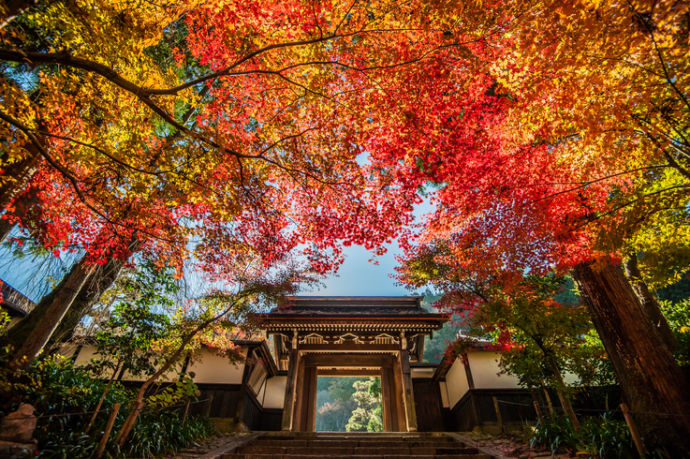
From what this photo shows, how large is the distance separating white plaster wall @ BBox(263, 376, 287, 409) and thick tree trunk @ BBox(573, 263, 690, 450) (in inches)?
461

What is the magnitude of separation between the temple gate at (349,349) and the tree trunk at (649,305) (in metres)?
5.15

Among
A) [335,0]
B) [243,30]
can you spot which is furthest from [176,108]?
[335,0]

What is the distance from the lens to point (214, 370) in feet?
33.9

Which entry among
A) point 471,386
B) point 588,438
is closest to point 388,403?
point 471,386

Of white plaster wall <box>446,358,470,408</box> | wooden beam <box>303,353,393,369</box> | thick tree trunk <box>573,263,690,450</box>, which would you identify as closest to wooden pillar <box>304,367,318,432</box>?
wooden beam <box>303,353,393,369</box>

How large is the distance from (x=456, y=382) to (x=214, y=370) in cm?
936

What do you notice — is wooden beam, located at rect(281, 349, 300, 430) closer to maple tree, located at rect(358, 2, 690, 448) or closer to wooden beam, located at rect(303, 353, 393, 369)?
wooden beam, located at rect(303, 353, 393, 369)

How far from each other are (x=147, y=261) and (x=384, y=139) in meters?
5.68

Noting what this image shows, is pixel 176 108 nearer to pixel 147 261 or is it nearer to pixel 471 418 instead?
pixel 147 261

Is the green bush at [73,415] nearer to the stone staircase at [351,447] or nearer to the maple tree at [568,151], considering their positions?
the stone staircase at [351,447]

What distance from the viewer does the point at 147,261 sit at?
229 inches

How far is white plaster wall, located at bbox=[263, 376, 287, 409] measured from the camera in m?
12.2

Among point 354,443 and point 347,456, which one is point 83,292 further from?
point 354,443

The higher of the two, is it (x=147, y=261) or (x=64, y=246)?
(x=64, y=246)
